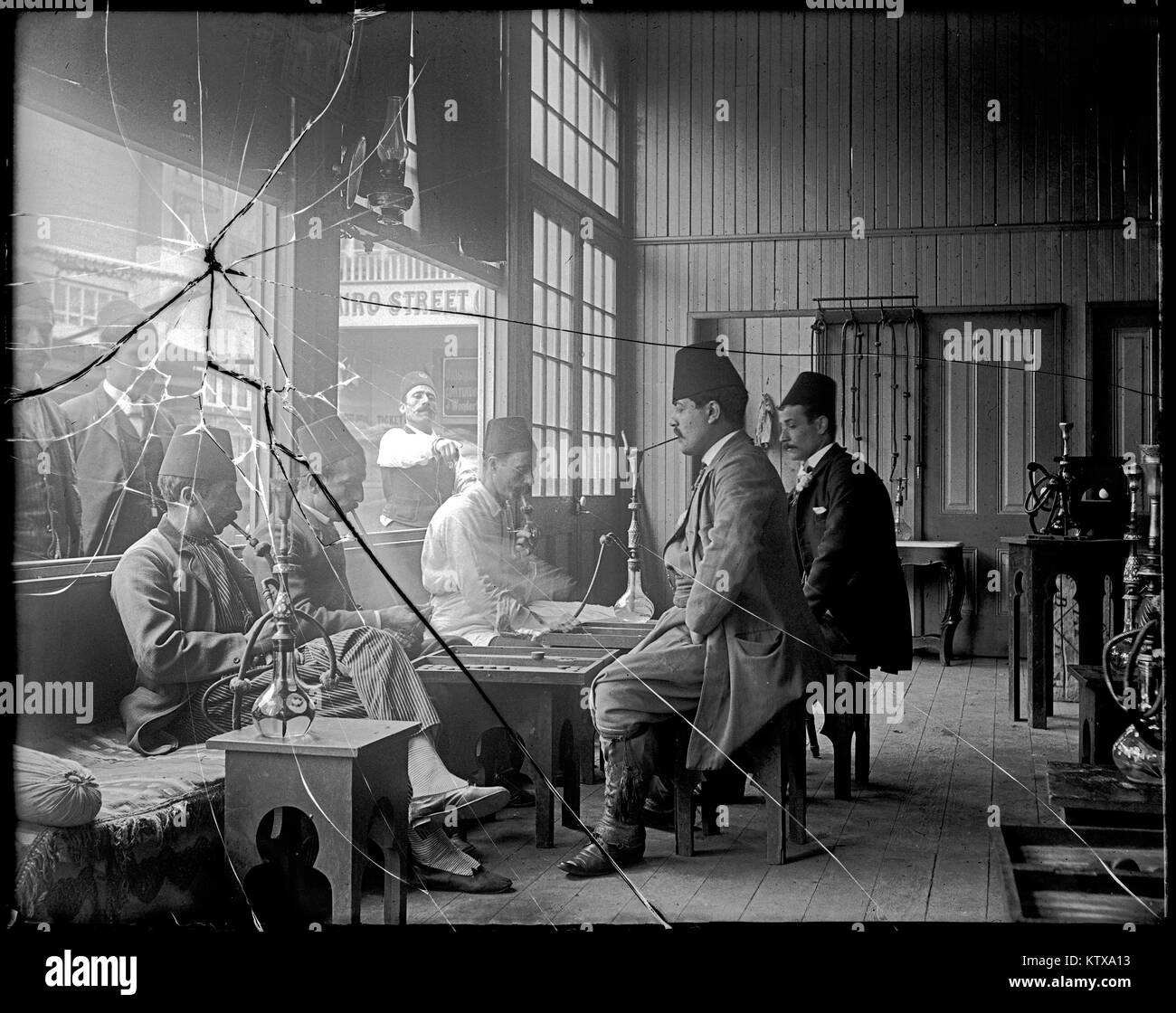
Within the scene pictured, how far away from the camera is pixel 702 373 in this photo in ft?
6.60

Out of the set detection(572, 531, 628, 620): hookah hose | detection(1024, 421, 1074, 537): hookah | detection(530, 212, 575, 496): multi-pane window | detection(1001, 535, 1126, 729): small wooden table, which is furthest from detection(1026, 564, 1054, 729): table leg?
detection(530, 212, 575, 496): multi-pane window

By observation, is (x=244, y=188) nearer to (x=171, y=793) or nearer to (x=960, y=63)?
(x=171, y=793)

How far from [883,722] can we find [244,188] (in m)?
1.62

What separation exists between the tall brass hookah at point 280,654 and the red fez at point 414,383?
0.29 m

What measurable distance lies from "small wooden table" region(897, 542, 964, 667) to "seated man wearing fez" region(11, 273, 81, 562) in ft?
5.29

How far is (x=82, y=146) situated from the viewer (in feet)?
6.41

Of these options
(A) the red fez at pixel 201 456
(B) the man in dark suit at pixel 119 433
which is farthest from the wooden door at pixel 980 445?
(B) the man in dark suit at pixel 119 433

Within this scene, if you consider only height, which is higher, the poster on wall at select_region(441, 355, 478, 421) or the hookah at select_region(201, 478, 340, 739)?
the poster on wall at select_region(441, 355, 478, 421)

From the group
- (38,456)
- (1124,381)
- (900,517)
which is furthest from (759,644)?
(38,456)

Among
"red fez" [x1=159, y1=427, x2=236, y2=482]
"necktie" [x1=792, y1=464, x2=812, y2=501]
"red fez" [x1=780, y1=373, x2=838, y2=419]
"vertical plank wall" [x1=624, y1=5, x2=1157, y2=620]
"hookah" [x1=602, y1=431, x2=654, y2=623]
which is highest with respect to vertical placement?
"vertical plank wall" [x1=624, y1=5, x2=1157, y2=620]

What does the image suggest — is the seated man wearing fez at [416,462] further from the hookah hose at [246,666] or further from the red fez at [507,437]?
the hookah hose at [246,666]

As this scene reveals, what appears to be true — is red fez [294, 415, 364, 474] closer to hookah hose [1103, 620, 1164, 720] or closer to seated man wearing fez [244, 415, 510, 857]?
seated man wearing fez [244, 415, 510, 857]

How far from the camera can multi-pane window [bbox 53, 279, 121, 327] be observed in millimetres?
1993

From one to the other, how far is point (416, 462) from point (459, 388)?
166 millimetres
